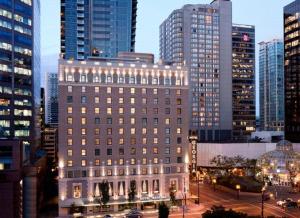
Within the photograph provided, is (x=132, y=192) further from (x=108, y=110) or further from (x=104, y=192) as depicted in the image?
(x=108, y=110)

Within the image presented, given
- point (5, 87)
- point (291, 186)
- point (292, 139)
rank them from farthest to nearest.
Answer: point (292, 139), point (5, 87), point (291, 186)

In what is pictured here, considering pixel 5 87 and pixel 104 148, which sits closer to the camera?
pixel 104 148

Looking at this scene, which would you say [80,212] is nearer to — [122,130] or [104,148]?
[104,148]

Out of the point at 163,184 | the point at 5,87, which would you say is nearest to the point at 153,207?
the point at 163,184

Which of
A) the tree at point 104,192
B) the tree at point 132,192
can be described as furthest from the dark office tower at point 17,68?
the tree at point 132,192

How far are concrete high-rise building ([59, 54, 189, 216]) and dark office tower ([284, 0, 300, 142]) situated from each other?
8245cm

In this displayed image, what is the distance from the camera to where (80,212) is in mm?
86375

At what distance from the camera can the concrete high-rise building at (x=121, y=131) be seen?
9050 cm

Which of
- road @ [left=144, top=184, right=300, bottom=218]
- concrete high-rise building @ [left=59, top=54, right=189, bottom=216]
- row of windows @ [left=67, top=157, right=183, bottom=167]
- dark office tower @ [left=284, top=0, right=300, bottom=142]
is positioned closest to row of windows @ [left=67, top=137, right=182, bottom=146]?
concrete high-rise building @ [left=59, top=54, right=189, bottom=216]

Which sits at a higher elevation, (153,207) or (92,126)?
(92,126)

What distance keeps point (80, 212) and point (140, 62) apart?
133 feet

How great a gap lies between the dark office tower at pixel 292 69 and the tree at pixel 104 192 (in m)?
102

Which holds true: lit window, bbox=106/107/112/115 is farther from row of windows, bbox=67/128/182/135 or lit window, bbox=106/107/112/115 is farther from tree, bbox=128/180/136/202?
tree, bbox=128/180/136/202

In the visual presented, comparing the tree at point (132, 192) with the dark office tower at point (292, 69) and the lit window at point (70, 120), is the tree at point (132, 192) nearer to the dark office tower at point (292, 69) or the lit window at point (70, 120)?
the lit window at point (70, 120)
